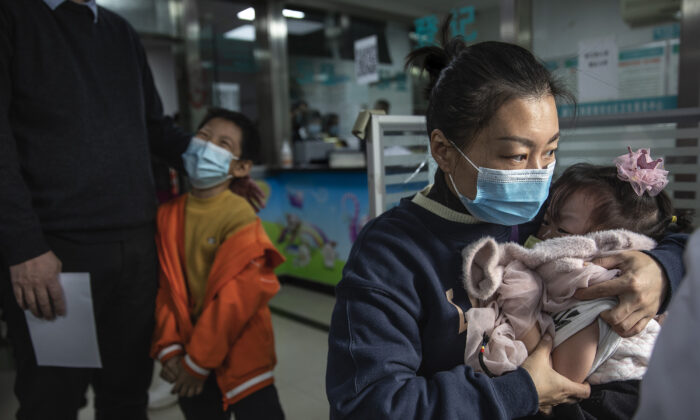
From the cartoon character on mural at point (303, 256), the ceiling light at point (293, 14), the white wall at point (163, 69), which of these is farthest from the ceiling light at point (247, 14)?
the white wall at point (163, 69)

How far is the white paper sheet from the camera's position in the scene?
1315 mm

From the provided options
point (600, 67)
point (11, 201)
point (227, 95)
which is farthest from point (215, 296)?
point (227, 95)

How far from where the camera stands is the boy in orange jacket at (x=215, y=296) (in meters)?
1.47

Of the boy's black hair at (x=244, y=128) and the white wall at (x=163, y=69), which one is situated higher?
the white wall at (x=163, y=69)

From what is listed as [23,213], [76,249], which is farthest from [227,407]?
[23,213]

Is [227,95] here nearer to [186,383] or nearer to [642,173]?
[186,383]

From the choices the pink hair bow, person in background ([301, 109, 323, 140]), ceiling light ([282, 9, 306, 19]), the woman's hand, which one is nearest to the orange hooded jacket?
the woman's hand

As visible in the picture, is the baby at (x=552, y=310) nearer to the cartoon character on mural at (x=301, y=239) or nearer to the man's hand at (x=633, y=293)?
the man's hand at (x=633, y=293)

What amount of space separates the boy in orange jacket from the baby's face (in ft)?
2.90

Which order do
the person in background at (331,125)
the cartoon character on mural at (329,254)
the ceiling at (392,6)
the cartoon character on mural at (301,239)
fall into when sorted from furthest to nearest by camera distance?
1. the person in background at (331,125)
2. the ceiling at (392,6)
3. the cartoon character on mural at (301,239)
4. the cartoon character on mural at (329,254)

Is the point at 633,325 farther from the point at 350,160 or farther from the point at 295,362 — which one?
the point at 350,160

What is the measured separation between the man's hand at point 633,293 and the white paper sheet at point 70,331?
127 centimetres

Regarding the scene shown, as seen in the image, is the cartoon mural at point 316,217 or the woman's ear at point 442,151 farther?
the cartoon mural at point 316,217

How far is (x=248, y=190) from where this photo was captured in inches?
73.0
